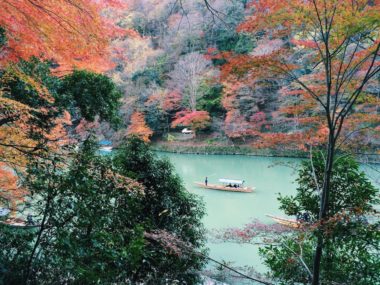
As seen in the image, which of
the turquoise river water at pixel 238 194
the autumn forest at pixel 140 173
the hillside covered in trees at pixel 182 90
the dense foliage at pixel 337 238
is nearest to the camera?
the autumn forest at pixel 140 173

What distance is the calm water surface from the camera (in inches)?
266

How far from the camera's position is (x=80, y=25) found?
8.96 ft

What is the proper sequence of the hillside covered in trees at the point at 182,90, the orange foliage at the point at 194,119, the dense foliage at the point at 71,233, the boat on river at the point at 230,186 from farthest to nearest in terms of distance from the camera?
the orange foliage at the point at 194,119 < the hillside covered in trees at the point at 182,90 < the boat on river at the point at 230,186 < the dense foliage at the point at 71,233

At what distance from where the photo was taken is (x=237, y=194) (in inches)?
424

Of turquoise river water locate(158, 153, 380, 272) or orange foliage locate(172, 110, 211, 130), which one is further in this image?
orange foliage locate(172, 110, 211, 130)

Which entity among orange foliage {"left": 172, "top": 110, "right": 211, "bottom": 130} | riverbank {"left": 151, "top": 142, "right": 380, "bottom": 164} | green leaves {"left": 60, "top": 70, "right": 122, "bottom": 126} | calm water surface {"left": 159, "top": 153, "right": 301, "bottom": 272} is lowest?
calm water surface {"left": 159, "top": 153, "right": 301, "bottom": 272}

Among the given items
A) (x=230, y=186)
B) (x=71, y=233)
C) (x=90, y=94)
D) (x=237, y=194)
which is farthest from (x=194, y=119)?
(x=71, y=233)

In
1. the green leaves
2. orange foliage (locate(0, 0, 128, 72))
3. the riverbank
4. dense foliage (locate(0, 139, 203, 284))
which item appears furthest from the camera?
the riverbank

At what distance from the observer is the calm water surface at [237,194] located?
6751 mm

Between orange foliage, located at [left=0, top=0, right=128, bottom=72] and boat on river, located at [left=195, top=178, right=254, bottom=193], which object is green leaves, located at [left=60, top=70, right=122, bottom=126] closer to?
orange foliage, located at [left=0, top=0, right=128, bottom=72]

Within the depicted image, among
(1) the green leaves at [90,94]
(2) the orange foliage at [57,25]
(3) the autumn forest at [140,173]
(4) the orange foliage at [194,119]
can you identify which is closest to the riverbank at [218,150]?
(4) the orange foliage at [194,119]

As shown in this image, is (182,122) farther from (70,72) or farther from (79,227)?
(79,227)

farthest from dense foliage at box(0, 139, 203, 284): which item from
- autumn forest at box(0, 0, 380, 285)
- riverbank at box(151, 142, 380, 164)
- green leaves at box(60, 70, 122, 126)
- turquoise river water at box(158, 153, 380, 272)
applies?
riverbank at box(151, 142, 380, 164)

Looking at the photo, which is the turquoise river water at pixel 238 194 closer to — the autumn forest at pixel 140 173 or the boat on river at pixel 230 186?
the boat on river at pixel 230 186
